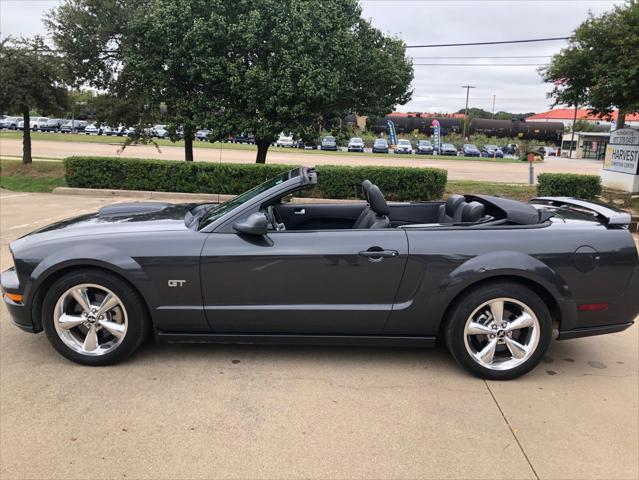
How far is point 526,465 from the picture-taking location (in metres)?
2.61

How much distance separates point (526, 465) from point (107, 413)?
237 centimetres

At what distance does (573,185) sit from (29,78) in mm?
14718

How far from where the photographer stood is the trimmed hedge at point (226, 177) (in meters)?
11.9

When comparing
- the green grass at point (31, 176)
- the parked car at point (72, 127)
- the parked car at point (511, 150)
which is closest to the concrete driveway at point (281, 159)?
the green grass at point (31, 176)

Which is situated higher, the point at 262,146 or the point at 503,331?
the point at 262,146

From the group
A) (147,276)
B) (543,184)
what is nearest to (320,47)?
(543,184)

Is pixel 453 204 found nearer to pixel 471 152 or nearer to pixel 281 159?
pixel 281 159

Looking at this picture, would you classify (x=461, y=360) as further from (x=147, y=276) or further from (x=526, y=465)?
(x=147, y=276)

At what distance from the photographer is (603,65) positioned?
38.6ft

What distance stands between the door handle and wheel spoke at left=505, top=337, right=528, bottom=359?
97 centimetres

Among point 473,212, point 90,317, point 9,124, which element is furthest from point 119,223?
point 9,124

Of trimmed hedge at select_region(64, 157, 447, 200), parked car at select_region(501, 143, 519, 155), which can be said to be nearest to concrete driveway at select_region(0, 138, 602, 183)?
trimmed hedge at select_region(64, 157, 447, 200)

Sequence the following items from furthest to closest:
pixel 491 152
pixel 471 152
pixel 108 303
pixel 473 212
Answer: pixel 471 152 < pixel 491 152 < pixel 473 212 < pixel 108 303

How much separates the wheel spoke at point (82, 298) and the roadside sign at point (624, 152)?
12778 mm
